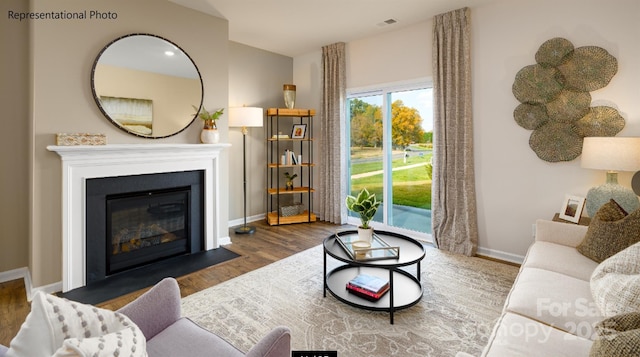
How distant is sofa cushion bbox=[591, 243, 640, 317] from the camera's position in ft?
4.10

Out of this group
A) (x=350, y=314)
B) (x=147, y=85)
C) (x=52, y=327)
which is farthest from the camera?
(x=147, y=85)

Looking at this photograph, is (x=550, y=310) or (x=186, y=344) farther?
(x=550, y=310)

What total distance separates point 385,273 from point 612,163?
1.96 m

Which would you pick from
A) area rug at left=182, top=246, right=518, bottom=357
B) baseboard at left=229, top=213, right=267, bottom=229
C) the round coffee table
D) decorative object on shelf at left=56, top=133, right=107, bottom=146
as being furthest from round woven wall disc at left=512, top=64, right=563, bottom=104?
decorative object on shelf at left=56, top=133, right=107, bottom=146

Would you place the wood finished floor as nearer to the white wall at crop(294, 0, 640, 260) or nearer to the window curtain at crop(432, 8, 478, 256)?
the window curtain at crop(432, 8, 478, 256)

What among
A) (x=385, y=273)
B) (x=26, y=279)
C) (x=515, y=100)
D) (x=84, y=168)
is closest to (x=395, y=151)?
(x=515, y=100)

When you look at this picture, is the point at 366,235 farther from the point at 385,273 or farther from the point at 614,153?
the point at 614,153

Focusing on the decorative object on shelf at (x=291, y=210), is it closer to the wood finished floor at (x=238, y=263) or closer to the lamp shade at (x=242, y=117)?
the wood finished floor at (x=238, y=263)

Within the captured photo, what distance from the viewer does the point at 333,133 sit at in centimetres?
483

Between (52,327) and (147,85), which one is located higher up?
(147,85)

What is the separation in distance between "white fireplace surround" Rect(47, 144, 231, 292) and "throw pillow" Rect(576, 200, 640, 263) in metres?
3.50

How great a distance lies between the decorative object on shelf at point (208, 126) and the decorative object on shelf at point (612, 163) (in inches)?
139

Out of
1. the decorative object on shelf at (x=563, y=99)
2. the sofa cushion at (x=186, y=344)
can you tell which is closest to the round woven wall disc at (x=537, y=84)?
the decorative object on shelf at (x=563, y=99)

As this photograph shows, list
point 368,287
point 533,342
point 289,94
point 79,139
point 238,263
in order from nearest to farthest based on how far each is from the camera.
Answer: point 533,342, point 368,287, point 79,139, point 238,263, point 289,94
